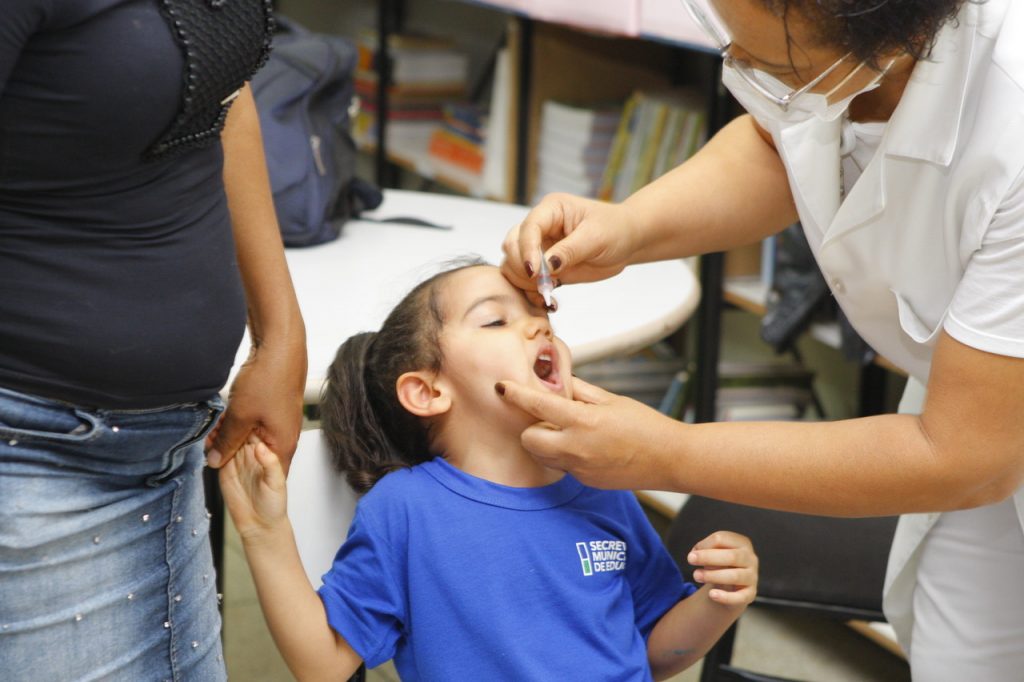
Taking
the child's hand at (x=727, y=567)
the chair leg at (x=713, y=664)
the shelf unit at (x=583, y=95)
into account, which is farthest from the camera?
the shelf unit at (x=583, y=95)

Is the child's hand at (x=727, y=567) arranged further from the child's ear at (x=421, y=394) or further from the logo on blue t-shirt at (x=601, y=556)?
the child's ear at (x=421, y=394)

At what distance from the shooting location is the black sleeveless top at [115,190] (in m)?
0.90

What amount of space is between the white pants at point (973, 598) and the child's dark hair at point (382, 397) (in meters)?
0.65

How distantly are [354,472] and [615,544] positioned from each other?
316 mm

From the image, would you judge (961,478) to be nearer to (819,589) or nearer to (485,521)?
A: (485,521)

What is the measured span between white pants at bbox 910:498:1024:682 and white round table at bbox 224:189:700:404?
1.72 ft

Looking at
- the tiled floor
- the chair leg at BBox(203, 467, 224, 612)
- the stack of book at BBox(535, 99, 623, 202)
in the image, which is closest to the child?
the chair leg at BBox(203, 467, 224, 612)

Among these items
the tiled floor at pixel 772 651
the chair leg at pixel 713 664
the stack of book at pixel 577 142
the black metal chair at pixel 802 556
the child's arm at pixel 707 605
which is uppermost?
the child's arm at pixel 707 605

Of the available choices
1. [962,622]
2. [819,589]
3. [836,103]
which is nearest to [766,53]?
[836,103]

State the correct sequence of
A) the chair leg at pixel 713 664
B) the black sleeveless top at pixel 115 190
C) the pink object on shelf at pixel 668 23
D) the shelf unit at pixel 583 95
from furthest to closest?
the shelf unit at pixel 583 95
the pink object on shelf at pixel 668 23
the chair leg at pixel 713 664
the black sleeveless top at pixel 115 190

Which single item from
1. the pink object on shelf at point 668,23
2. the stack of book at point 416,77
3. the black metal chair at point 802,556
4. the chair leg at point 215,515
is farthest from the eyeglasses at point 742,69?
the stack of book at point 416,77

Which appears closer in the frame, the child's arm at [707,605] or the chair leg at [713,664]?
the child's arm at [707,605]

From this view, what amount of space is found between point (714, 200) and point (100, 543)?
2.72 feet

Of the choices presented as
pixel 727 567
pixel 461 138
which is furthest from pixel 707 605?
pixel 461 138
